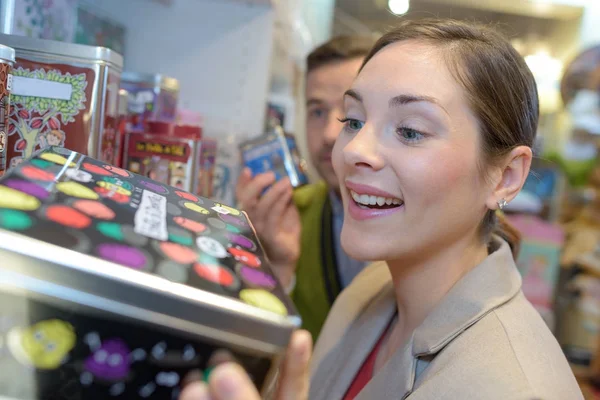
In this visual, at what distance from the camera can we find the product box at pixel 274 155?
53.4 inches

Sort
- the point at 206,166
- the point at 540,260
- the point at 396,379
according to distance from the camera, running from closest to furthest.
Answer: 1. the point at 396,379
2. the point at 206,166
3. the point at 540,260

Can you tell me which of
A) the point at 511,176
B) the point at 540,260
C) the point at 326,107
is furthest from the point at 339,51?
the point at 540,260

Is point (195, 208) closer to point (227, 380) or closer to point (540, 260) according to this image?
point (227, 380)

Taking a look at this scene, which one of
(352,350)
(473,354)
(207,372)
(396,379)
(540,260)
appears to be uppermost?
(207,372)

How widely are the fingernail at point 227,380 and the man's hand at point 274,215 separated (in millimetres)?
983

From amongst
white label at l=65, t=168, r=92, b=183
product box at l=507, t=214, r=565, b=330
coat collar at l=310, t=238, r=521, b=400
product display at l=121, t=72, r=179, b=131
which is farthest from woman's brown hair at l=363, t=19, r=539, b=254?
product box at l=507, t=214, r=565, b=330

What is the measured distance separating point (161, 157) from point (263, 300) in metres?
0.54

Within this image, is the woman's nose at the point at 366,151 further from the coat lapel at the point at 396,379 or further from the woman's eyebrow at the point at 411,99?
the coat lapel at the point at 396,379

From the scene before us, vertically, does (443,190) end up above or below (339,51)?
below

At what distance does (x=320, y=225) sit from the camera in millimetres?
1882

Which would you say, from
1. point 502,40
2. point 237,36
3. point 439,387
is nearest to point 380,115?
point 502,40

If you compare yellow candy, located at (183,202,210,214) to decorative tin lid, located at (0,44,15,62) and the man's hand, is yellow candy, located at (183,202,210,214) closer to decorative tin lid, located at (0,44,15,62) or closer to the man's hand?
decorative tin lid, located at (0,44,15,62)

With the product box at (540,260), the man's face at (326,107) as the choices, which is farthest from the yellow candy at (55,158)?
the product box at (540,260)

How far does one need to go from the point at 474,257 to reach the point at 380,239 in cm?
22
